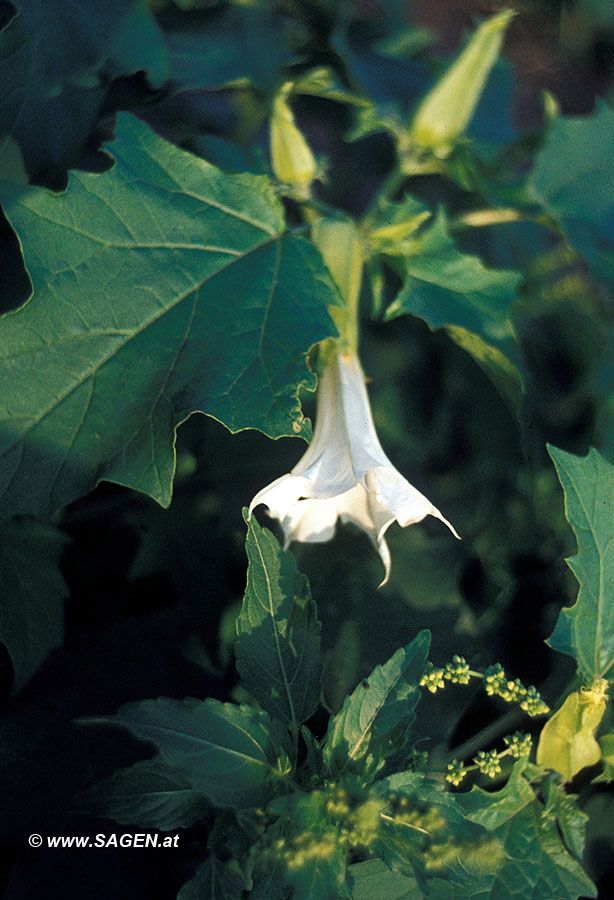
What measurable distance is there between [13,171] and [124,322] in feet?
0.83

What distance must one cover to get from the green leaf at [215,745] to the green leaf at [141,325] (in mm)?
190

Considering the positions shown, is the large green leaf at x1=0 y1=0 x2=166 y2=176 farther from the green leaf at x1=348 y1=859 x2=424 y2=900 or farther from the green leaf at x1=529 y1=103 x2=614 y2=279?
the green leaf at x1=348 y1=859 x2=424 y2=900

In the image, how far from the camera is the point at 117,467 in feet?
2.32

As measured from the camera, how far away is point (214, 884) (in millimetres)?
624

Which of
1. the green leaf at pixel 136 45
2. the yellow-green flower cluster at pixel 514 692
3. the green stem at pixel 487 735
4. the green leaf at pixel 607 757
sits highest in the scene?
the green leaf at pixel 136 45

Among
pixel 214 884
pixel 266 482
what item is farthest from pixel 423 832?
pixel 266 482

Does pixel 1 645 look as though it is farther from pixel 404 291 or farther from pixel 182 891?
pixel 404 291

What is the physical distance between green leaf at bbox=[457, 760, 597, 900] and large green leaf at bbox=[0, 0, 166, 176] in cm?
73

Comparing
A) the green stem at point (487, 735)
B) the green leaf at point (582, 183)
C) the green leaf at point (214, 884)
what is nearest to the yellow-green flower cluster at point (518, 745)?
the green stem at point (487, 735)

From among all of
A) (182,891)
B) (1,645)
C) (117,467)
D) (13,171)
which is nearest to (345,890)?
(182,891)

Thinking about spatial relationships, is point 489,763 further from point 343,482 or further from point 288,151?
point 288,151

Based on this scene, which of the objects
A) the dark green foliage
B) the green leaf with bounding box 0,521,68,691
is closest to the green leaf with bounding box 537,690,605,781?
the dark green foliage

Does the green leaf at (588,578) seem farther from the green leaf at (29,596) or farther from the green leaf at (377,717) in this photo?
the green leaf at (29,596)

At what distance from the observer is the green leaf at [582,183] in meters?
1.03
